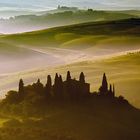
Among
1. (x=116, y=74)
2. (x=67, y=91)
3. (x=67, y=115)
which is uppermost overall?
(x=116, y=74)

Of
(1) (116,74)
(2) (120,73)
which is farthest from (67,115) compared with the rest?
(2) (120,73)

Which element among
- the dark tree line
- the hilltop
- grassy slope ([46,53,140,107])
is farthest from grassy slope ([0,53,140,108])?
the hilltop

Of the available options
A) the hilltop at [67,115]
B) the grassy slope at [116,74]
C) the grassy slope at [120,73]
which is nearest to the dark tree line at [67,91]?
the hilltop at [67,115]

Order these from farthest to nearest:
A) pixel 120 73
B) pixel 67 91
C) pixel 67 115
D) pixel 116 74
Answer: pixel 120 73 < pixel 116 74 < pixel 67 91 < pixel 67 115

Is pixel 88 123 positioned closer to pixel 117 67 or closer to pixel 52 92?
pixel 52 92

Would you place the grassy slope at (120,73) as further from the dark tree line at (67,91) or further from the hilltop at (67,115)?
the hilltop at (67,115)

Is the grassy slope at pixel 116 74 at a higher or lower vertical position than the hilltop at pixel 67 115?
higher

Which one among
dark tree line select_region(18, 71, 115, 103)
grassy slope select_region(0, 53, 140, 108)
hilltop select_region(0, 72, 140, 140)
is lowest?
hilltop select_region(0, 72, 140, 140)

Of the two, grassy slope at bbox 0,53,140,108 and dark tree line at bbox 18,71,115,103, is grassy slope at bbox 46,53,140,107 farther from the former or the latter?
dark tree line at bbox 18,71,115,103

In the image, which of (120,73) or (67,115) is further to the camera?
(120,73)

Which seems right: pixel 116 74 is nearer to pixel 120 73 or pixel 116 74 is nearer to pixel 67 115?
pixel 120 73

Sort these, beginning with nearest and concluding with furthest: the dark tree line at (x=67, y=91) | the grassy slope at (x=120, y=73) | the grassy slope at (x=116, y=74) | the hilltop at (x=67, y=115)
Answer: the hilltop at (x=67, y=115) → the dark tree line at (x=67, y=91) → the grassy slope at (x=120, y=73) → the grassy slope at (x=116, y=74)
